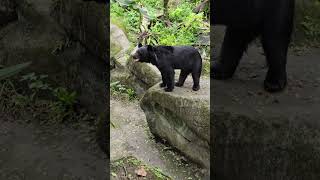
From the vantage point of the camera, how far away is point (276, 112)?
9.63 feet

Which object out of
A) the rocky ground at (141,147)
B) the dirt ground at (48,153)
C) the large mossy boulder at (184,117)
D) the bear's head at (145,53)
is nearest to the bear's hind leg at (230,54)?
the large mossy boulder at (184,117)

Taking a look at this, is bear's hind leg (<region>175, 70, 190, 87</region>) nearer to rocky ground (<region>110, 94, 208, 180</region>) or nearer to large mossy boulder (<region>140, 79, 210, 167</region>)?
large mossy boulder (<region>140, 79, 210, 167</region>)

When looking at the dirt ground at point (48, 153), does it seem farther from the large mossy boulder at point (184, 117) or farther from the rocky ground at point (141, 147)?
the large mossy boulder at point (184, 117)

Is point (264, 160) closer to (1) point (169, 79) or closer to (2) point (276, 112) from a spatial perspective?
(2) point (276, 112)

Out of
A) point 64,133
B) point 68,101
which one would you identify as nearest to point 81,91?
point 68,101

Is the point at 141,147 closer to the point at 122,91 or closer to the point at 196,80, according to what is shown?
the point at 196,80

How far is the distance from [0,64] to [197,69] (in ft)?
7.06

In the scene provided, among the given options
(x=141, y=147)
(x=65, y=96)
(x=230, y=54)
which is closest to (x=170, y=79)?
(x=230, y=54)

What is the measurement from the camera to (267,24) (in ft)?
10.2

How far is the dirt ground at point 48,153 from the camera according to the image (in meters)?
3.32

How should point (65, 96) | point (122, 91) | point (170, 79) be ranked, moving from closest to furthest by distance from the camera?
1. point (170, 79)
2. point (65, 96)
3. point (122, 91)

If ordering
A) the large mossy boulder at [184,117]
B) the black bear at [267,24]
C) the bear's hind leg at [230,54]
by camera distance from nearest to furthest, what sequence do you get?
the black bear at [267,24], the large mossy boulder at [184,117], the bear's hind leg at [230,54]

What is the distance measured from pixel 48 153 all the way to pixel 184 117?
1086mm

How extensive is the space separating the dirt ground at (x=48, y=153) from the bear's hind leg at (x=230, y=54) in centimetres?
108
